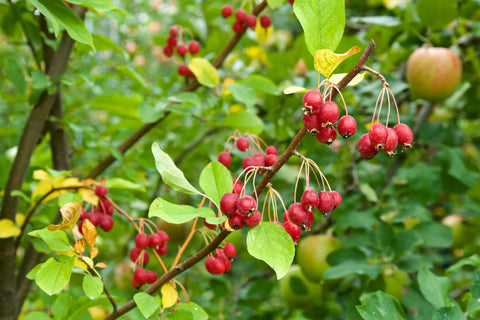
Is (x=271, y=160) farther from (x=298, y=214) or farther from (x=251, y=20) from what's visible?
(x=251, y=20)

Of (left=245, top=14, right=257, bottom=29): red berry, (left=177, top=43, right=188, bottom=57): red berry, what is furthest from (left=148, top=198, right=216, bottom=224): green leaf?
(left=177, top=43, right=188, bottom=57): red berry

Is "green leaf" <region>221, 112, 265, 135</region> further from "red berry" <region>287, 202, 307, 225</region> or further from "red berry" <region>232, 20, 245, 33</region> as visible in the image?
"red berry" <region>287, 202, 307, 225</region>

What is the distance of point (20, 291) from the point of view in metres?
0.93

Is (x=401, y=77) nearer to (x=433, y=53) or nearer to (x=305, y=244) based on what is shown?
(x=433, y=53)

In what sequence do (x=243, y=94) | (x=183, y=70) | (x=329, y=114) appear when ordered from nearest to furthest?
(x=329, y=114)
(x=243, y=94)
(x=183, y=70)

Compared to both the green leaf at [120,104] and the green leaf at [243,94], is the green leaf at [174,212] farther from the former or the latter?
the green leaf at [120,104]

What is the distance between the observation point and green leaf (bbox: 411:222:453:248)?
3.69 ft

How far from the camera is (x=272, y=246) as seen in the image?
1.75ft

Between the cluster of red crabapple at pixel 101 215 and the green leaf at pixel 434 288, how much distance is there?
56 cm

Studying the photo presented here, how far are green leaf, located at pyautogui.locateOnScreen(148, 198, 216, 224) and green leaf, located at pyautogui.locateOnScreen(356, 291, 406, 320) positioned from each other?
31cm

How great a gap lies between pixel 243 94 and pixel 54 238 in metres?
0.52

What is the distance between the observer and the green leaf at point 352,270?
0.98m

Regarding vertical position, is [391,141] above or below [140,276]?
above

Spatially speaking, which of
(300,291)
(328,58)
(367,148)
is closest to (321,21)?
(328,58)
